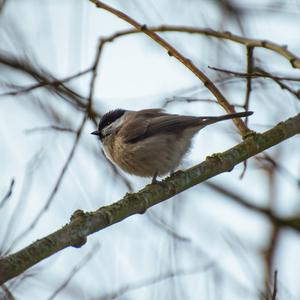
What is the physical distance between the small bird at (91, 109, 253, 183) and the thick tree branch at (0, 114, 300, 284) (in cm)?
91

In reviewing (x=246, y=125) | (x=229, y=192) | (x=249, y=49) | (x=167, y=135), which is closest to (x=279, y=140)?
(x=246, y=125)

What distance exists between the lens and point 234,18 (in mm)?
7547

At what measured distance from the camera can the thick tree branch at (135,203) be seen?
3.14 meters

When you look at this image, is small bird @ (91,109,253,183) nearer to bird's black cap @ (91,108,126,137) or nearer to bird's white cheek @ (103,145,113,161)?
bird's white cheek @ (103,145,113,161)

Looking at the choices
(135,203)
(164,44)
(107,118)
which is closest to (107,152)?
(107,118)

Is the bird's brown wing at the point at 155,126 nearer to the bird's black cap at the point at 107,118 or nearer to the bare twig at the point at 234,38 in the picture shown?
the bird's black cap at the point at 107,118

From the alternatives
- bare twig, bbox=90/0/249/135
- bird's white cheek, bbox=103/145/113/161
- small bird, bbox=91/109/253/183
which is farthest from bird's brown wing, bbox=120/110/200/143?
bare twig, bbox=90/0/249/135

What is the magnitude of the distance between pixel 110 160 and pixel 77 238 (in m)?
2.72

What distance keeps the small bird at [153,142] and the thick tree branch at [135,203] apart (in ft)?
2.98

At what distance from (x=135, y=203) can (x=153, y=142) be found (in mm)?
1814

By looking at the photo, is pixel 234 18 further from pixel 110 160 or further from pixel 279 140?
pixel 279 140

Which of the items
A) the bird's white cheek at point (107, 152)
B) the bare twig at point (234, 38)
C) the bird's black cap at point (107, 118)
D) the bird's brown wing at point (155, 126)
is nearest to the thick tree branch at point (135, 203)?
the bare twig at point (234, 38)

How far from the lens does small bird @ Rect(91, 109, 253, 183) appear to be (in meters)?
5.73

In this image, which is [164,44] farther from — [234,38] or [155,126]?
[155,126]
